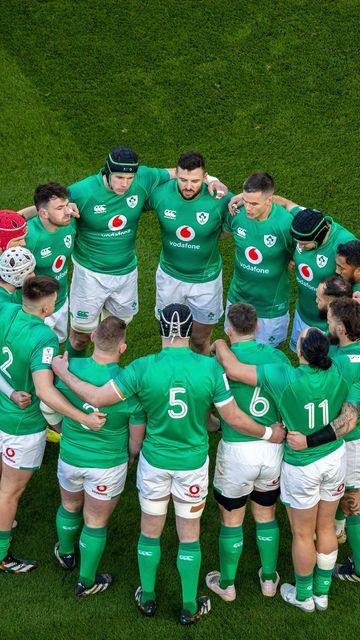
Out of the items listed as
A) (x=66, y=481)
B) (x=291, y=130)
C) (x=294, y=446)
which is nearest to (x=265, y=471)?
(x=294, y=446)

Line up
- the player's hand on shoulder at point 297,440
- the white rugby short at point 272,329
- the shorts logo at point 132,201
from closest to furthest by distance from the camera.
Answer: the player's hand on shoulder at point 297,440, the shorts logo at point 132,201, the white rugby short at point 272,329

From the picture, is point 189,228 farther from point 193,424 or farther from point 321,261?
point 193,424

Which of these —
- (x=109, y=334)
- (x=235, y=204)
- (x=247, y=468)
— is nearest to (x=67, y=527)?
(x=247, y=468)

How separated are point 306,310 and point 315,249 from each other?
23.5 inches

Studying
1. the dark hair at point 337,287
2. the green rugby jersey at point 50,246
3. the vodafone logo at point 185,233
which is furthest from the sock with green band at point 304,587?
the green rugby jersey at point 50,246

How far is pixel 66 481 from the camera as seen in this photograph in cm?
582

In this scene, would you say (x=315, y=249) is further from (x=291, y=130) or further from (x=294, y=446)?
(x=291, y=130)

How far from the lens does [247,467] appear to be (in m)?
5.66

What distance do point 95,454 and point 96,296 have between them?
246 cm

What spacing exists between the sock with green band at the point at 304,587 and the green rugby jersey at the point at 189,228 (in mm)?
2922

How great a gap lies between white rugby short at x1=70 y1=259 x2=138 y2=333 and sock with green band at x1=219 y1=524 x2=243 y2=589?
269 centimetres

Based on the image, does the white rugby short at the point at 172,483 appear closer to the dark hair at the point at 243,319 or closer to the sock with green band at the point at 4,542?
the dark hair at the point at 243,319

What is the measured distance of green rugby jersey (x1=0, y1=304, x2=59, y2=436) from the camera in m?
5.65

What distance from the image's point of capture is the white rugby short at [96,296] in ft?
25.5
